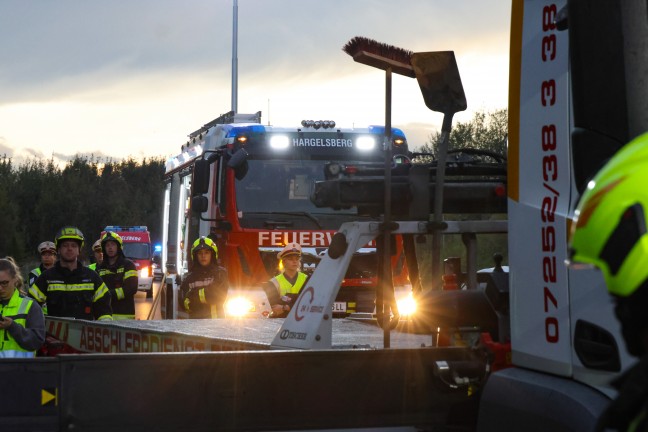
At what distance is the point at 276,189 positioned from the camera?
1409cm

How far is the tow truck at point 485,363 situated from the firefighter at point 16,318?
12.2 feet

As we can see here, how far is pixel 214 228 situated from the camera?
558 inches

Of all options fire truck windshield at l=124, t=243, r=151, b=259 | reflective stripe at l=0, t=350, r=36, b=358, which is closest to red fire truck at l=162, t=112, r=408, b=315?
reflective stripe at l=0, t=350, r=36, b=358

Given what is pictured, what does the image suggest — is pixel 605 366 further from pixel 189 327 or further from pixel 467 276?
pixel 189 327

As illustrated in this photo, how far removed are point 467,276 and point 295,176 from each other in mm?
8704

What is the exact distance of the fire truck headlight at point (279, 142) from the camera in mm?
14297

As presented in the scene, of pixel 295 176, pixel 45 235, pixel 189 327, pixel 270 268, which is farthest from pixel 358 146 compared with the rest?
pixel 45 235

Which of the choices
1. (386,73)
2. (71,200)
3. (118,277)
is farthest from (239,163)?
(71,200)

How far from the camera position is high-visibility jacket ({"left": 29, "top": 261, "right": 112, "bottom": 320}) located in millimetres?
10516

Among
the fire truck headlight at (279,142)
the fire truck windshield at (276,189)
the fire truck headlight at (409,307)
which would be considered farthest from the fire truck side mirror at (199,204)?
the fire truck headlight at (409,307)

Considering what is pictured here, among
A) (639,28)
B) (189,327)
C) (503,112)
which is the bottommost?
(189,327)

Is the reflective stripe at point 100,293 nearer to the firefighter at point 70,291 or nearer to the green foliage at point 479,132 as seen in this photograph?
the firefighter at point 70,291

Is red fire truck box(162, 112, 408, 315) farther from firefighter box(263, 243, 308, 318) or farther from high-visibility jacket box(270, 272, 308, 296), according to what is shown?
high-visibility jacket box(270, 272, 308, 296)

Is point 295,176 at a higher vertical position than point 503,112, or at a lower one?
lower
